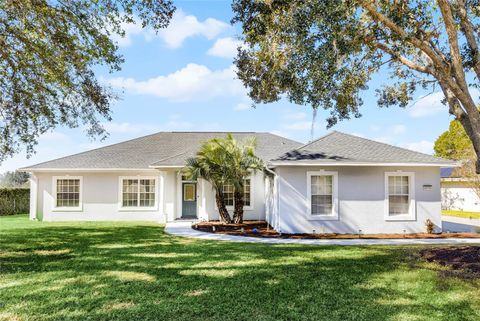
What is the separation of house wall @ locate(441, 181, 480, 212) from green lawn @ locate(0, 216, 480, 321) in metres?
20.6

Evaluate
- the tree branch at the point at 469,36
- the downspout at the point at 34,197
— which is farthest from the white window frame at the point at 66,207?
the tree branch at the point at 469,36

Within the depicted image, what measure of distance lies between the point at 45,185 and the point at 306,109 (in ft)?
57.5

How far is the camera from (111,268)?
8.31 metres

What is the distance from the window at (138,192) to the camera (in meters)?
20.3

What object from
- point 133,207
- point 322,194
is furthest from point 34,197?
point 322,194

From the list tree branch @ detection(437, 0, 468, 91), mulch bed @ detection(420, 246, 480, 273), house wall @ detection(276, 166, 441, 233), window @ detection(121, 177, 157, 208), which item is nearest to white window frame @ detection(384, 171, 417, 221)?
house wall @ detection(276, 166, 441, 233)

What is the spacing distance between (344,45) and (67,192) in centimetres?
1863

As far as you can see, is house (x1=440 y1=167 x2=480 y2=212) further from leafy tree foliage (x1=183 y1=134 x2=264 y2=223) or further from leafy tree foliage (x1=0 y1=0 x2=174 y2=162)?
leafy tree foliage (x1=0 y1=0 x2=174 y2=162)

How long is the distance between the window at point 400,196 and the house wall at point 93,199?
12.8 meters

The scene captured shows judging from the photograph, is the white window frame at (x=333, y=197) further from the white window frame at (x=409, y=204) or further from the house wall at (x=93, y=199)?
the house wall at (x=93, y=199)

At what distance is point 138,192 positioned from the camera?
806 inches

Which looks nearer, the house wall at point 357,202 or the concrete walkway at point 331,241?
the concrete walkway at point 331,241

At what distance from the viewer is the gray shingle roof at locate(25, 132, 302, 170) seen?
19969mm

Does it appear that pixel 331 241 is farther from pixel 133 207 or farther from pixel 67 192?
pixel 67 192
